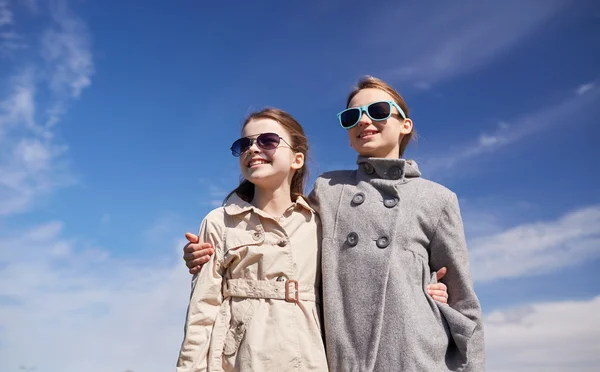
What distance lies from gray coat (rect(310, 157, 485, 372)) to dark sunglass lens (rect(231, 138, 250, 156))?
71 centimetres

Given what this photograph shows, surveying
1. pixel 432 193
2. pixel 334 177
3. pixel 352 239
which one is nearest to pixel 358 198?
pixel 352 239

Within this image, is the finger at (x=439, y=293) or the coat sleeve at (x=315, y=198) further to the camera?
the coat sleeve at (x=315, y=198)

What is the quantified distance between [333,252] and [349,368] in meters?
0.84

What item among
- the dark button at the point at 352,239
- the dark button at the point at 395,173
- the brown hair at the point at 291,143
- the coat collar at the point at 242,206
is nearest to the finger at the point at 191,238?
the coat collar at the point at 242,206

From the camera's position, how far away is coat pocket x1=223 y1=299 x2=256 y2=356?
412 cm

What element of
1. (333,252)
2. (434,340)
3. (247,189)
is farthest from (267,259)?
(434,340)

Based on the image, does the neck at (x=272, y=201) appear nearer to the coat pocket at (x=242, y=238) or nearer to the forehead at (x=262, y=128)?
the coat pocket at (x=242, y=238)

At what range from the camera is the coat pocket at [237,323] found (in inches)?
162

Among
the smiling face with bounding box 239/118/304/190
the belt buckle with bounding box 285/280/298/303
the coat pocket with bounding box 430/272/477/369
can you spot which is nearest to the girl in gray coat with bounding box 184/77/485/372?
the coat pocket with bounding box 430/272/477/369

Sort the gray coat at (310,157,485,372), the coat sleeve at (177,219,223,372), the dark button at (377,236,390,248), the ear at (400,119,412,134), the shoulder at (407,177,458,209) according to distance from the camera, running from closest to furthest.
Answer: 1. the coat sleeve at (177,219,223,372)
2. the gray coat at (310,157,485,372)
3. the dark button at (377,236,390,248)
4. the shoulder at (407,177,458,209)
5. the ear at (400,119,412,134)

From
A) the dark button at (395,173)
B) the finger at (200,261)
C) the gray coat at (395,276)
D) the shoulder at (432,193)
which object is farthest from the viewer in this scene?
the dark button at (395,173)

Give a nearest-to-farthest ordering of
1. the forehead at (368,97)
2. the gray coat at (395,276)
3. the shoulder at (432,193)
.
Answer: the gray coat at (395,276), the shoulder at (432,193), the forehead at (368,97)

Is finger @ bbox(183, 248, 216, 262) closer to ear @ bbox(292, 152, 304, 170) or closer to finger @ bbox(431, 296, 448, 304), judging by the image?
ear @ bbox(292, 152, 304, 170)

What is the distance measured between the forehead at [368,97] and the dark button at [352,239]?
1.14 m
